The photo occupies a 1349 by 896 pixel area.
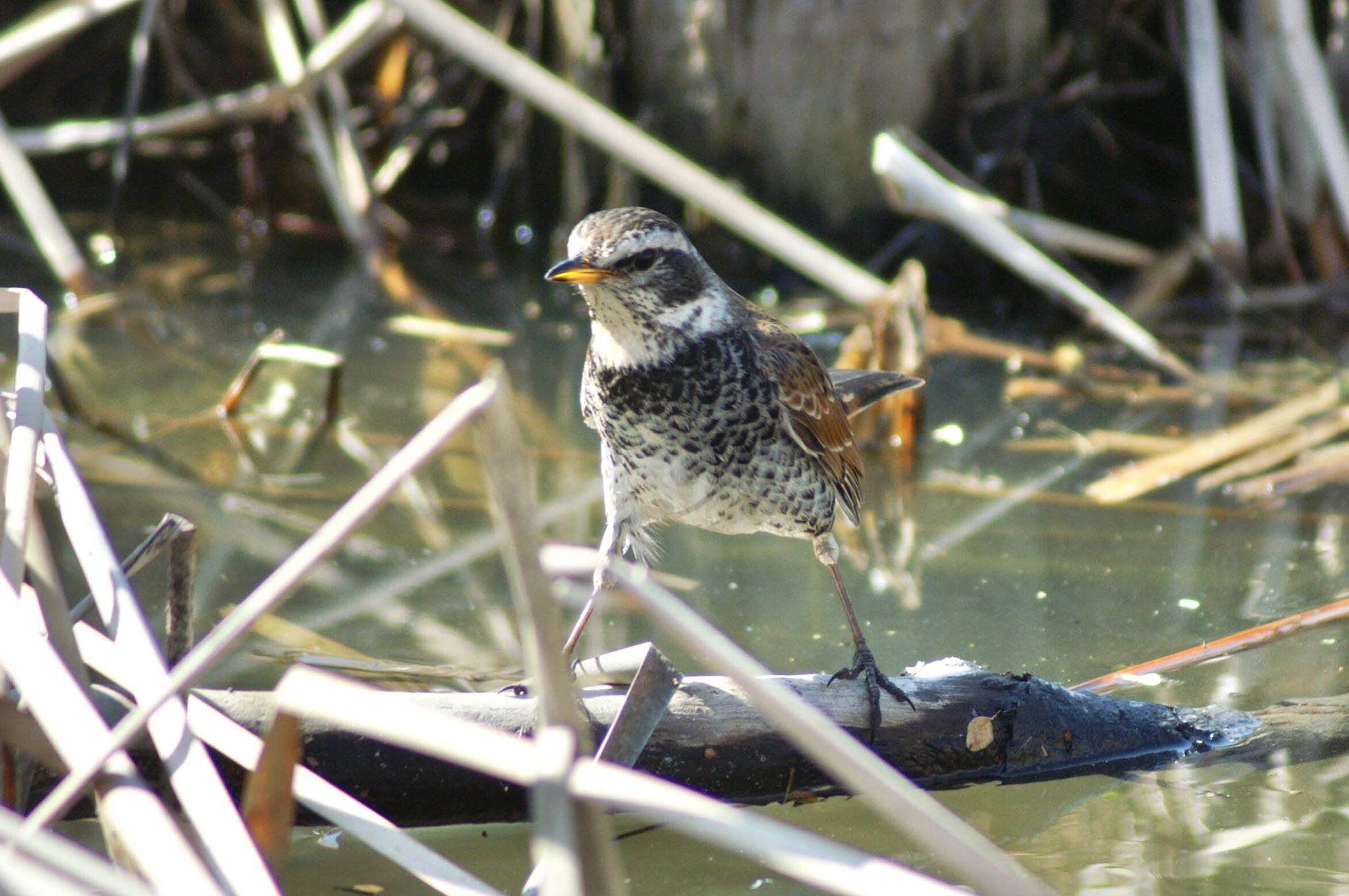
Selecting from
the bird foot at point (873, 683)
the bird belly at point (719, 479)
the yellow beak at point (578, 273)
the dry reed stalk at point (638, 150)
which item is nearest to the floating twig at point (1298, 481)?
the dry reed stalk at point (638, 150)

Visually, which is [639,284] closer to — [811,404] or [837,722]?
[811,404]

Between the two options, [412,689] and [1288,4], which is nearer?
[412,689]

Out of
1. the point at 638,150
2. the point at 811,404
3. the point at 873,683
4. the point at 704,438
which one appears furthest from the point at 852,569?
the point at 638,150

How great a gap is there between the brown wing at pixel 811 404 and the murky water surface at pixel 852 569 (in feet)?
1.60

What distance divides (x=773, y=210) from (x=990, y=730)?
5141mm

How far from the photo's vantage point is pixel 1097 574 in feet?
14.7

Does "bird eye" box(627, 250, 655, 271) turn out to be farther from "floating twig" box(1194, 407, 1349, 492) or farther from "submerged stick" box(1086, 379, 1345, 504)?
"floating twig" box(1194, 407, 1349, 492)

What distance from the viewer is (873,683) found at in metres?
3.27

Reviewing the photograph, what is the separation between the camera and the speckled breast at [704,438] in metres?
3.55

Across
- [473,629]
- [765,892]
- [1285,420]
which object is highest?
[1285,420]

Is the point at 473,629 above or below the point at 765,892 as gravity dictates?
above

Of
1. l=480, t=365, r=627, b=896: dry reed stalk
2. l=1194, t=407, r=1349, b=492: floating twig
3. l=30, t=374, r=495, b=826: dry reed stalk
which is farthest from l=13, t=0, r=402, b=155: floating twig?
l=480, t=365, r=627, b=896: dry reed stalk

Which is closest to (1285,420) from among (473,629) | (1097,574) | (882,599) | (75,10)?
(1097,574)

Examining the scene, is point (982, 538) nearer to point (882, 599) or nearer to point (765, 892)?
point (882, 599)
